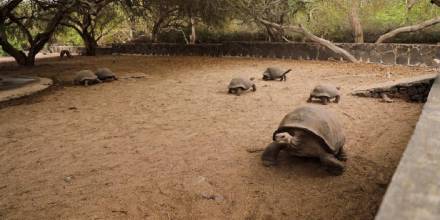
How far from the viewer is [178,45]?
68.9ft

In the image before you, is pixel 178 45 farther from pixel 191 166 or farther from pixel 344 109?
pixel 191 166

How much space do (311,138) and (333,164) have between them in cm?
32

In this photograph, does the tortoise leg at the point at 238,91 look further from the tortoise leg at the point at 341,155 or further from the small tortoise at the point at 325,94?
the tortoise leg at the point at 341,155

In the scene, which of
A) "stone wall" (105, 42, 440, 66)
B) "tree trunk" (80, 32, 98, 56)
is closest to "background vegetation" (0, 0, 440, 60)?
"stone wall" (105, 42, 440, 66)

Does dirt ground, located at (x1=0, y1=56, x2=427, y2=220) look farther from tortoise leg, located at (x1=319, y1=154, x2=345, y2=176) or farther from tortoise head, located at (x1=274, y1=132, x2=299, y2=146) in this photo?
tortoise head, located at (x1=274, y1=132, x2=299, y2=146)

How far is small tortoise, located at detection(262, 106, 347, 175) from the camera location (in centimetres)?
350

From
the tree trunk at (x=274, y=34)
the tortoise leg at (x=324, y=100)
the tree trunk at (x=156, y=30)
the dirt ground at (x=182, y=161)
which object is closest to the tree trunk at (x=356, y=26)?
the tree trunk at (x=274, y=34)

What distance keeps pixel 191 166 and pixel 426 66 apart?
36.0ft

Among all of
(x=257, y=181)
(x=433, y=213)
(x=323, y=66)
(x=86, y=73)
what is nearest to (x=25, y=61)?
(x=86, y=73)

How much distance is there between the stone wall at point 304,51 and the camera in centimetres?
1224

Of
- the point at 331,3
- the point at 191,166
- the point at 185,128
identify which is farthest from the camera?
the point at 331,3

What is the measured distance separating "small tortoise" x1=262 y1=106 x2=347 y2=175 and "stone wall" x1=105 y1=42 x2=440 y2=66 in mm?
10254

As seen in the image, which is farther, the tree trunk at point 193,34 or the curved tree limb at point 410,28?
the tree trunk at point 193,34

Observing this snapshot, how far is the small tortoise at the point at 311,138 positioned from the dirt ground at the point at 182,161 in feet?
0.52
